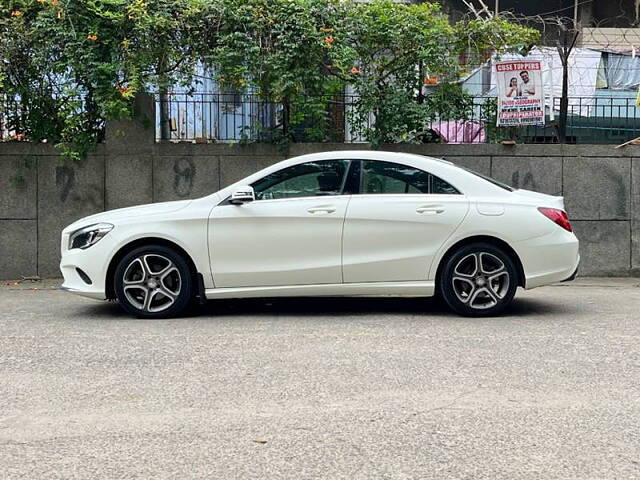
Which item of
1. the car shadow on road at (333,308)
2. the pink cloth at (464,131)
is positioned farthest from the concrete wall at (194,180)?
the car shadow on road at (333,308)

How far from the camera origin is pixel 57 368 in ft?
19.2

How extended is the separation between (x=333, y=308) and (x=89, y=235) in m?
2.60

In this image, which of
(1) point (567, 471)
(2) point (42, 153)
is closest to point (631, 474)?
(1) point (567, 471)

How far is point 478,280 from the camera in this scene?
25.1 ft

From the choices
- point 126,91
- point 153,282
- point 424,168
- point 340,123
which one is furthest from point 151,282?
point 340,123

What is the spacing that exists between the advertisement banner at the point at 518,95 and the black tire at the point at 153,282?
5.57m

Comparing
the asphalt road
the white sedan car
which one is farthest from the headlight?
the asphalt road

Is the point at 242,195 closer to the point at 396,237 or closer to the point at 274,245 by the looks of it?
the point at 274,245

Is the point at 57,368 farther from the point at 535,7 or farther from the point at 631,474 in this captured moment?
the point at 535,7

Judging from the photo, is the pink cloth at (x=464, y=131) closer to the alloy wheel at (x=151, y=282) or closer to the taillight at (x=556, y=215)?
the taillight at (x=556, y=215)

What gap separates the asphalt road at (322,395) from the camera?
398 centimetres

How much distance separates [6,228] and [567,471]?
29.5 feet

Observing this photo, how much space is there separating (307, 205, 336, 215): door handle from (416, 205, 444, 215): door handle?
0.84 m

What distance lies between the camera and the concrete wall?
1085cm
